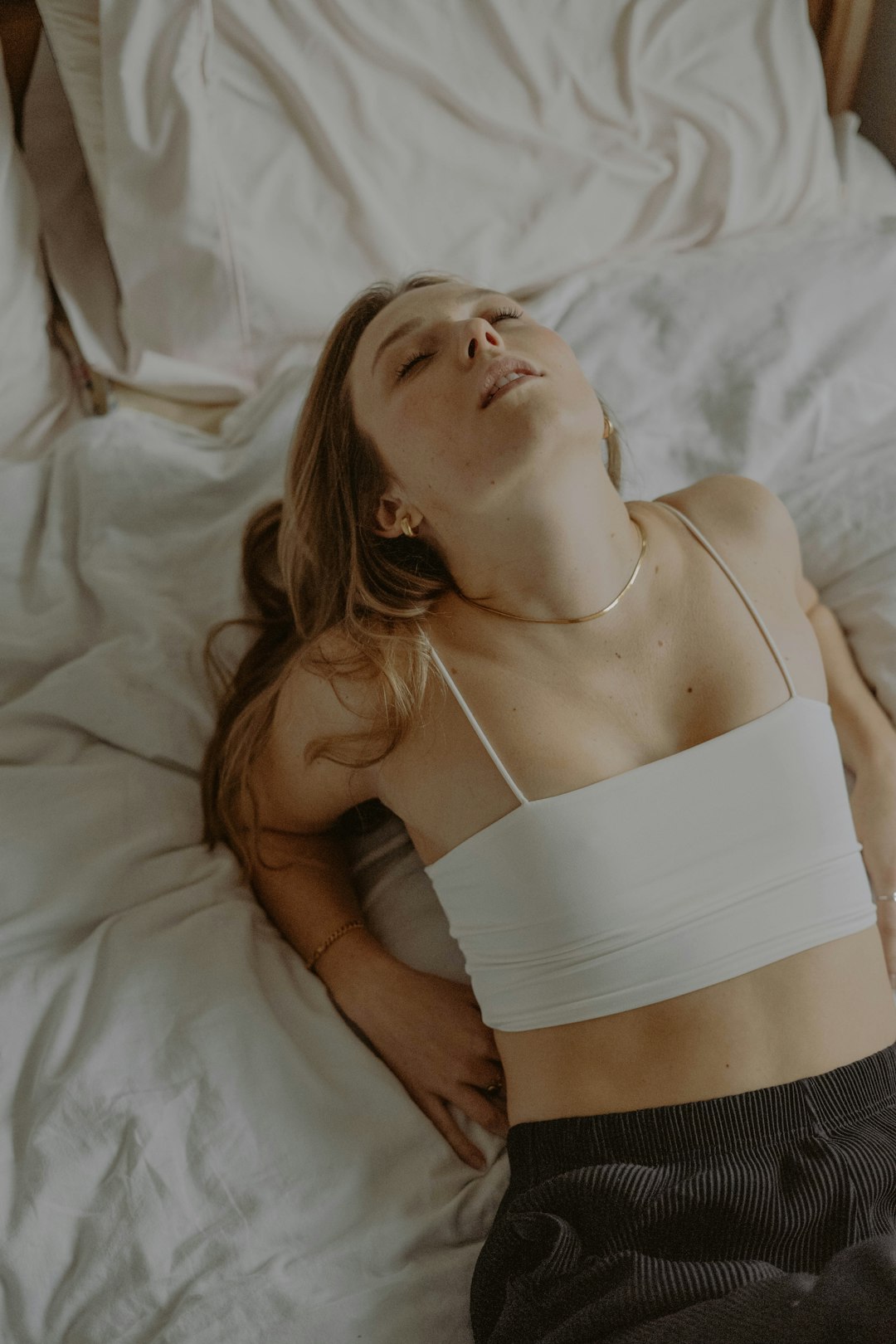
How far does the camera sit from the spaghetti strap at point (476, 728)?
3.42 feet

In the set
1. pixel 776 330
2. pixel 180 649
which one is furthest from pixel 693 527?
pixel 180 649

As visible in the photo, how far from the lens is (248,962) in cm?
118

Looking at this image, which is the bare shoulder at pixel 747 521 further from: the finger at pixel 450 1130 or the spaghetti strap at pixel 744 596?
the finger at pixel 450 1130

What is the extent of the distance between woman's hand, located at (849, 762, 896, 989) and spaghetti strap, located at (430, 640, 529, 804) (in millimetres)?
437

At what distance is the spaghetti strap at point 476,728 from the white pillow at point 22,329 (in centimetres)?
79

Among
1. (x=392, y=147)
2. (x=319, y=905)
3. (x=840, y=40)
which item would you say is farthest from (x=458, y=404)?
(x=840, y=40)

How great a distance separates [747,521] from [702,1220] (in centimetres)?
74

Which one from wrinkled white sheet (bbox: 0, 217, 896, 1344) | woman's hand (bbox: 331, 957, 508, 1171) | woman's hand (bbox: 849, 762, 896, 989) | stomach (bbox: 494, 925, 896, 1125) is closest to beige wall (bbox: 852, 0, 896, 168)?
wrinkled white sheet (bbox: 0, 217, 896, 1344)

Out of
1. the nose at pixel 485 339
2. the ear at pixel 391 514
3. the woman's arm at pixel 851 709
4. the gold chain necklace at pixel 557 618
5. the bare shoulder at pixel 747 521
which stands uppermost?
the nose at pixel 485 339

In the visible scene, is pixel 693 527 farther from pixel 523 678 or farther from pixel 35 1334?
pixel 35 1334

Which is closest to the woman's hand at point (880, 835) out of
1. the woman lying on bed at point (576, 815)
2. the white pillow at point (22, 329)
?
the woman lying on bed at point (576, 815)

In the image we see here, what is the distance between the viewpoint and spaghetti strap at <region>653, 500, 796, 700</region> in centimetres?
113

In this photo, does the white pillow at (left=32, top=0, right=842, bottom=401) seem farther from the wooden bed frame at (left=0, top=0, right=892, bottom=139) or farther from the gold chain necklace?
the gold chain necklace

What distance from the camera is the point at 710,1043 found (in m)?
0.99
